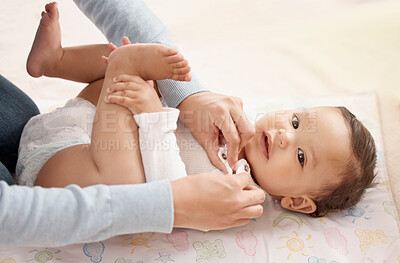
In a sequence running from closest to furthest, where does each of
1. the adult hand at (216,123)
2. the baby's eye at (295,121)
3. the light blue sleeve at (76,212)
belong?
the light blue sleeve at (76,212) < the adult hand at (216,123) < the baby's eye at (295,121)

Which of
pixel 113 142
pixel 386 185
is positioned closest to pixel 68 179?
pixel 113 142

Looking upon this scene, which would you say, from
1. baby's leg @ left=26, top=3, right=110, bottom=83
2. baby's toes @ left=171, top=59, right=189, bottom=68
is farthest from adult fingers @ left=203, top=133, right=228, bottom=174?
baby's leg @ left=26, top=3, right=110, bottom=83

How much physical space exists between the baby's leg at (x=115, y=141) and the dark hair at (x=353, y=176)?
0.48 meters

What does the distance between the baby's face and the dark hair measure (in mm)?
18

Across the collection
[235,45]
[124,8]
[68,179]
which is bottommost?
[68,179]

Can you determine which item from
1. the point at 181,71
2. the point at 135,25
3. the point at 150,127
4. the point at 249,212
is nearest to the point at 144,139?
the point at 150,127

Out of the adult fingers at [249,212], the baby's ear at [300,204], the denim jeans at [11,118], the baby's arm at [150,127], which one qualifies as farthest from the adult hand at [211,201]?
the denim jeans at [11,118]

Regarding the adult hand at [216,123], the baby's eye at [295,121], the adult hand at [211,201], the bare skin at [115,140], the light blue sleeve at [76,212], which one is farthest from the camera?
the baby's eye at [295,121]

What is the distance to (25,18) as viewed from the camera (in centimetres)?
173

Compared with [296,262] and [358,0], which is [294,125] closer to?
[296,262]

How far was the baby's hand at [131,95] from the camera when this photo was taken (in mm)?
948

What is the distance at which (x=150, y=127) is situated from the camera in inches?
37.9

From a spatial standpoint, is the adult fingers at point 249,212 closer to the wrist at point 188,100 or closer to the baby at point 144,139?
the baby at point 144,139

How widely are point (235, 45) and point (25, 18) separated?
2.92 feet
